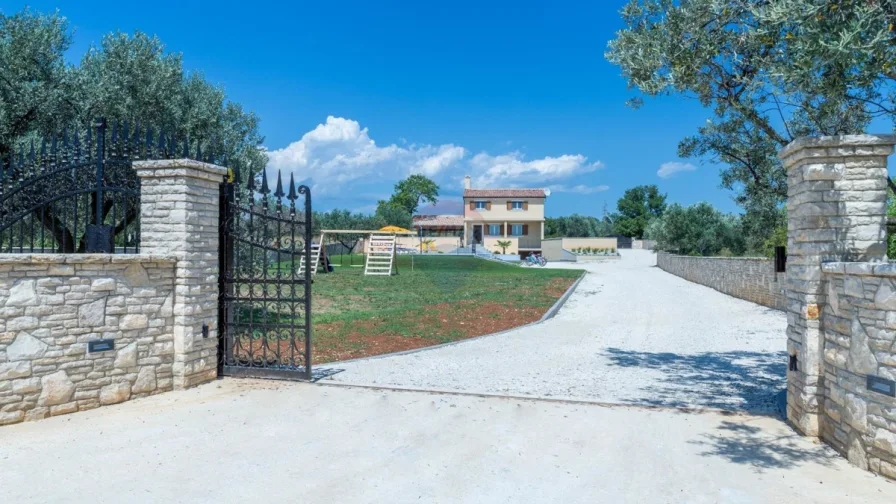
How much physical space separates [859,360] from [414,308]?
1092 cm

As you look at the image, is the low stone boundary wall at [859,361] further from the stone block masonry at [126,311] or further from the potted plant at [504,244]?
the potted plant at [504,244]

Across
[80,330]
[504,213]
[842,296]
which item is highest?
[504,213]

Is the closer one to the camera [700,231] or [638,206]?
[700,231]

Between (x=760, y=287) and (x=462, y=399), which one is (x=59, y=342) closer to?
(x=462, y=399)

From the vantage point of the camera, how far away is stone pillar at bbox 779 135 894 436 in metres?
4.93

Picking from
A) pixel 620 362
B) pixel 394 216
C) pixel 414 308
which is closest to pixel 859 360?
pixel 620 362

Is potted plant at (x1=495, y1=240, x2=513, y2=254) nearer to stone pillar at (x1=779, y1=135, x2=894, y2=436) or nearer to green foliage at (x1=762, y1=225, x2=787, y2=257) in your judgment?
green foliage at (x1=762, y1=225, x2=787, y2=257)

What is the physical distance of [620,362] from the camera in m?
9.12

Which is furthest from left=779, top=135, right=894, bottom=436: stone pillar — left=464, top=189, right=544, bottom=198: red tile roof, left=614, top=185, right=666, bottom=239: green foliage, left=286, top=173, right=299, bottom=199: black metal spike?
left=614, top=185, right=666, bottom=239: green foliage

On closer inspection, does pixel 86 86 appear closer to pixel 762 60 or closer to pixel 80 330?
pixel 80 330

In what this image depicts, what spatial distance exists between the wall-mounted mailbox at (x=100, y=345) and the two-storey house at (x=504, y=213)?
4861 centimetres

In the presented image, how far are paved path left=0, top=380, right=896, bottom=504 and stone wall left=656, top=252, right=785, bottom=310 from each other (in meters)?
11.3

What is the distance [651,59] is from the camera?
7.17 meters

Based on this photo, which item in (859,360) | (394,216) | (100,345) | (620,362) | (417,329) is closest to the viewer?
Answer: (859,360)
